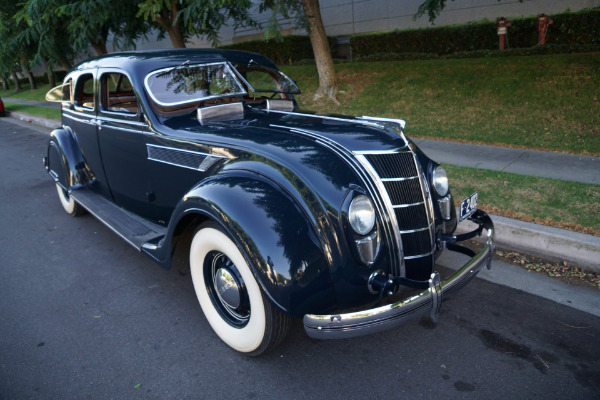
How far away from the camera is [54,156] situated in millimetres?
5434

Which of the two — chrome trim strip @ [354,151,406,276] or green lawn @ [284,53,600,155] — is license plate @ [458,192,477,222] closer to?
chrome trim strip @ [354,151,406,276]

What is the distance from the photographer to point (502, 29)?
11.3m

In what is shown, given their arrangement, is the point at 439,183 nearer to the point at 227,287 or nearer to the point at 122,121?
the point at 227,287

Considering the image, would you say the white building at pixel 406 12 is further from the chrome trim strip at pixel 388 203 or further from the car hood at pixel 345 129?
the chrome trim strip at pixel 388 203

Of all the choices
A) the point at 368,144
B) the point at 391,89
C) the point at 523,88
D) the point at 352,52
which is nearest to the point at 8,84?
the point at 352,52

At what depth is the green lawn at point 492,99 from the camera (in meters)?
7.17

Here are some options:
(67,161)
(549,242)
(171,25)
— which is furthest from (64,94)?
(171,25)

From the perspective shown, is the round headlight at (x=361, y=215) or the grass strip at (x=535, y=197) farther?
the grass strip at (x=535, y=197)

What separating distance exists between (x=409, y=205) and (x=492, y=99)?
6627 mm

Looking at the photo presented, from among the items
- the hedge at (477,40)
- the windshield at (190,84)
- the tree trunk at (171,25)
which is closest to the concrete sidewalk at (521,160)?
the windshield at (190,84)

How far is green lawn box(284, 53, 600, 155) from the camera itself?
7173 mm

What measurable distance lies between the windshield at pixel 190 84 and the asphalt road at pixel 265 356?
1554 millimetres

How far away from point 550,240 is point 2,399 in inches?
167

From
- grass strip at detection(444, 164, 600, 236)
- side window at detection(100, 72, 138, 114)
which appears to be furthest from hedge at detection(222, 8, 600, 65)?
side window at detection(100, 72, 138, 114)
